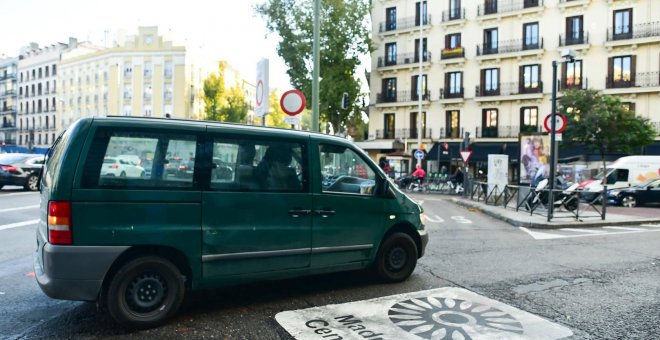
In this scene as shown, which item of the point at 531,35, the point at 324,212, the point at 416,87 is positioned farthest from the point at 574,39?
the point at 324,212

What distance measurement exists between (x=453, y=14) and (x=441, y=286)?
37.1 m

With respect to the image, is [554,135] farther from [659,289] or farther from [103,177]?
[103,177]

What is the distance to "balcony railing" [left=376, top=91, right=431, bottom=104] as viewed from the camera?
39875 mm

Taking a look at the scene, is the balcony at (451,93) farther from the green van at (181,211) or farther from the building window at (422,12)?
the green van at (181,211)

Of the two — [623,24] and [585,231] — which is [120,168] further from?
[623,24]

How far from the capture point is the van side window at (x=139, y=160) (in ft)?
12.5

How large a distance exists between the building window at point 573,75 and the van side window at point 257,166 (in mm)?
34564

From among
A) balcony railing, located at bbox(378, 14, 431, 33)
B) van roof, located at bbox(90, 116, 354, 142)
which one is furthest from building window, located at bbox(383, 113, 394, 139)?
van roof, located at bbox(90, 116, 354, 142)

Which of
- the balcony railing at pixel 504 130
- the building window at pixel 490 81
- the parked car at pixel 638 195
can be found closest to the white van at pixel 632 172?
the parked car at pixel 638 195

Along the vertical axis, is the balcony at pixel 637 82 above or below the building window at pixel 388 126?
above

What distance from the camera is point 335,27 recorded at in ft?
127

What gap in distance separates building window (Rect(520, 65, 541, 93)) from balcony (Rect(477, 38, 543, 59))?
1.17m

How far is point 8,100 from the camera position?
8412cm

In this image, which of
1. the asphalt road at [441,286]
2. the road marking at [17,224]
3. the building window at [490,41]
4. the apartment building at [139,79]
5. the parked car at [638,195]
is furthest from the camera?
the apartment building at [139,79]
